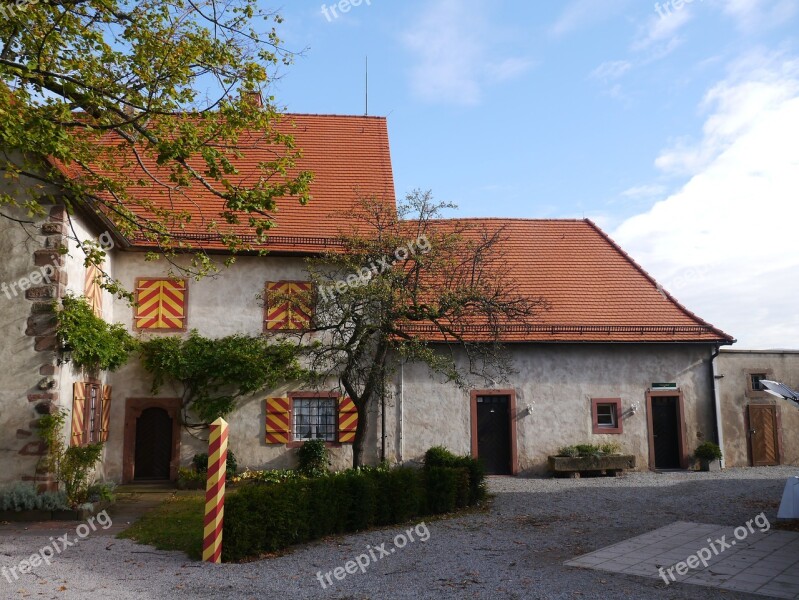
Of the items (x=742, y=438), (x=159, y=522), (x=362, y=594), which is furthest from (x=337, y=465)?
(x=742, y=438)

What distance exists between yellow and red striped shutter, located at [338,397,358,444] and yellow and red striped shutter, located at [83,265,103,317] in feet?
17.7

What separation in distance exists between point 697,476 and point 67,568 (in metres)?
13.7

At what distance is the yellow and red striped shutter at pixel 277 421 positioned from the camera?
15.9 m

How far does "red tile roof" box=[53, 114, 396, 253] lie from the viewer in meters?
16.2

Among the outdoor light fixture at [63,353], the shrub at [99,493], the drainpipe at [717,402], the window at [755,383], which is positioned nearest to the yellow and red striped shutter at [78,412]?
the outdoor light fixture at [63,353]

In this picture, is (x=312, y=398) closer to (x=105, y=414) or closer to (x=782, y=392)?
(x=105, y=414)

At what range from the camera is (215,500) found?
331 inches

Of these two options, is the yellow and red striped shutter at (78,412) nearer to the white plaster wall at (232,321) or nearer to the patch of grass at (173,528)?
the patch of grass at (173,528)

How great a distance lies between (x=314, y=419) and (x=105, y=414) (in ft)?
14.3

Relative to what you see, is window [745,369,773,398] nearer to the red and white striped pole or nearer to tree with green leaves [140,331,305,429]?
tree with green leaves [140,331,305,429]

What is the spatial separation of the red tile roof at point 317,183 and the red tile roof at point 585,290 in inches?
102

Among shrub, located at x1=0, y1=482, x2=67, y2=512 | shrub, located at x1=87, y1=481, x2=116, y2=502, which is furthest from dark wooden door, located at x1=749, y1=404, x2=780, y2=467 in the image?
shrub, located at x1=0, y1=482, x2=67, y2=512

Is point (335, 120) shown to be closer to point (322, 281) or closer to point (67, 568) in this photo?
point (322, 281)

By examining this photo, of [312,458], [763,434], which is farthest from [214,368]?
[763,434]
